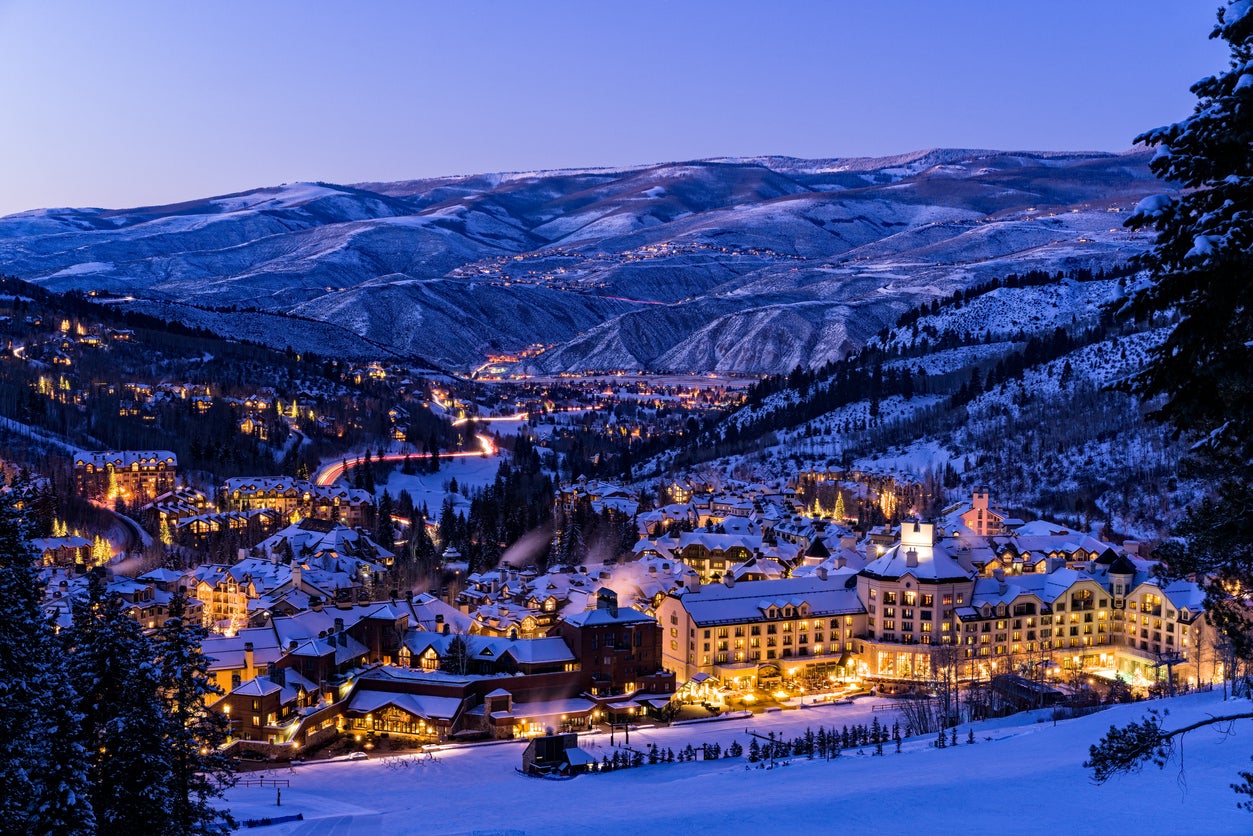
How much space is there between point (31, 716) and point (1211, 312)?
17.8 meters

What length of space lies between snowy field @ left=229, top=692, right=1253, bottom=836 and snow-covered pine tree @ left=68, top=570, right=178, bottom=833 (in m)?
13.8

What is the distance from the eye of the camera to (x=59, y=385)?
6540 inches

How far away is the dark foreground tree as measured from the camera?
40.4 ft

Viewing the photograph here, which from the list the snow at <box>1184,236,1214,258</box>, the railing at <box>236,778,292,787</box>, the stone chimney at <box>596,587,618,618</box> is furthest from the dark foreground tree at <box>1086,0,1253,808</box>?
the stone chimney at <box>596,587,618,618</box>

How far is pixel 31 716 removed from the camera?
18.5 m

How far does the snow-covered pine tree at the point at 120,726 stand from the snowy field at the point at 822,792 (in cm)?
1381

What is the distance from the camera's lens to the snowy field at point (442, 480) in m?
131

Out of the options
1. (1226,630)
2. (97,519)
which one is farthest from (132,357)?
(1226,630)

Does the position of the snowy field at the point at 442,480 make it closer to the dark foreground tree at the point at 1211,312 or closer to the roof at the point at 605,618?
the roof at the point at 605,618

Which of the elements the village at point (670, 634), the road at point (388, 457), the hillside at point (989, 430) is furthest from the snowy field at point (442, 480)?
the village at point (670, 634)

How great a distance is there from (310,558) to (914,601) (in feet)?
143

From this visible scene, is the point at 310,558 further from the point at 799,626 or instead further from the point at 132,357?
the point at 132,357

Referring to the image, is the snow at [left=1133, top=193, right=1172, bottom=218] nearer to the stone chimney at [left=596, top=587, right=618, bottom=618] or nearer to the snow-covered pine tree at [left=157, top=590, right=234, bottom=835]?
the snow-covered pine tree at [left=157, top=590, right=234, bottom=835]

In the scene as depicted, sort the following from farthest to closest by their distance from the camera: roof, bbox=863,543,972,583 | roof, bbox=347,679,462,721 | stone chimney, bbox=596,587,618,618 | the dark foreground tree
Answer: roof, bbox=863,543,972,583 → stone chimney, bbox=596,587,618,618 → roof, bbox=347,679,462,721 → the dark foreground tree
